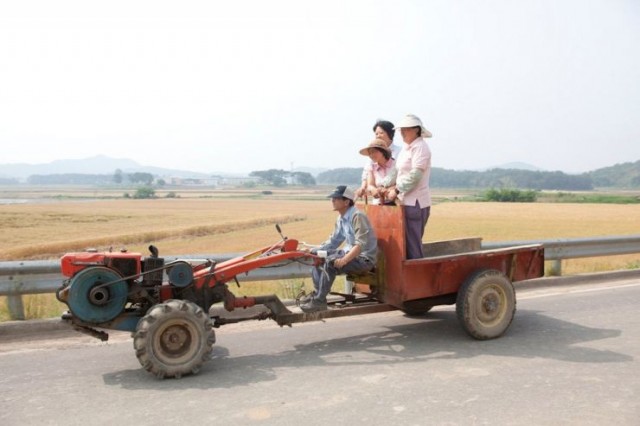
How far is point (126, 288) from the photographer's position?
5086 mm

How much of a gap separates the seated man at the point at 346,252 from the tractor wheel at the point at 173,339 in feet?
3.79

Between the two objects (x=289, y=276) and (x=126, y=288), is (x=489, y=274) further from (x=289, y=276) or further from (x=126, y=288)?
(x=126, y=288)

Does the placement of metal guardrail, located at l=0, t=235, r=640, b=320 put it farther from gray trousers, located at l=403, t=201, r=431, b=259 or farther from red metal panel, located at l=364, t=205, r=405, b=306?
gray trousers, located at l=403, t=201, r=431, b=259

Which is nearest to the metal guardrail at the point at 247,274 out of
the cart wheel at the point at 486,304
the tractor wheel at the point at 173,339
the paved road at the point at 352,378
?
the paved road at the point at 352,378

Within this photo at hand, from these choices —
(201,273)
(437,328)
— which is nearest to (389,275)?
(437,328)

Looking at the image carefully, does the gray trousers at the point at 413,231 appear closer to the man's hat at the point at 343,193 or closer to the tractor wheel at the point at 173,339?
the man's hat at the point at 343,193

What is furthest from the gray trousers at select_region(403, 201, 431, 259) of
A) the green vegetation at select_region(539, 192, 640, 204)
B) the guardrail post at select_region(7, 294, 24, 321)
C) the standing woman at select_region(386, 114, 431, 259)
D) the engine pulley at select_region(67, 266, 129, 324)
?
the green vegetation at select_region(539, 192, 640, 204)

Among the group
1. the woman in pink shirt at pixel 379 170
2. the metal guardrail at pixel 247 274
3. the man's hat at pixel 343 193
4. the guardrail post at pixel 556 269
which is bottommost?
the guardrail post at pixel 556 269

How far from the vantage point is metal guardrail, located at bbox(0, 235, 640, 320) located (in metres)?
6.52

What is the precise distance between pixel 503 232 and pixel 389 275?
22391 mm

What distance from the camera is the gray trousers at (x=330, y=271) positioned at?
5801 millimetres

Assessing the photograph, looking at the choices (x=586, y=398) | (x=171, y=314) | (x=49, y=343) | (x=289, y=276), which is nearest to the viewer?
(x=586, y=398)

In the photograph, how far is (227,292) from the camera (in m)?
5.56

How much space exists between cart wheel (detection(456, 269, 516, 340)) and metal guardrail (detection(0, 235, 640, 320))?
2.51 meters
